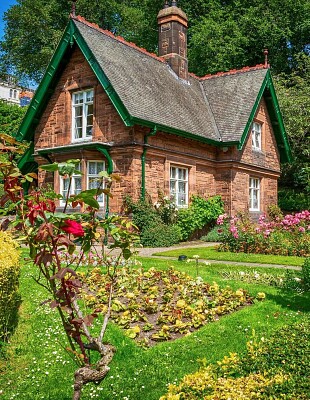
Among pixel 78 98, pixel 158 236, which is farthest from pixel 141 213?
pixel 78 98

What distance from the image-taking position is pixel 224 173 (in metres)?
19.3

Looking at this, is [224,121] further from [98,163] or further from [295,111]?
[295,111]

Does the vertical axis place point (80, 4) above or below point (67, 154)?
above

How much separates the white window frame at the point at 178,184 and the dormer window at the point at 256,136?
516 centimetres

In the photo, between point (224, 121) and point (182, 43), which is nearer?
point (224, 121)

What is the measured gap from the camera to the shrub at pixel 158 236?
14672 mm

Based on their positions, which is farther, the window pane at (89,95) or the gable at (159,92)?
the window pane at (89,95)

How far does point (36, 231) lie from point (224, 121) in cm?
1807

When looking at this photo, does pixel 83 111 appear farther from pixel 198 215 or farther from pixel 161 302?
pixel 161 302

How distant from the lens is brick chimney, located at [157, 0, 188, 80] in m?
21.0

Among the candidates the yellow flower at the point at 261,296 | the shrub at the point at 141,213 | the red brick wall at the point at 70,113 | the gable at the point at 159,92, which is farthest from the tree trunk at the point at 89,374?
the red brick wall at the point at 70,113

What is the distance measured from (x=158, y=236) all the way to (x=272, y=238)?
3826 millimetres

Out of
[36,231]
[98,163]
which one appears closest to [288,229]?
[98,163]

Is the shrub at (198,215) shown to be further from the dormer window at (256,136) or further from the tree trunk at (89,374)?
the tree trunk at (89,374)
